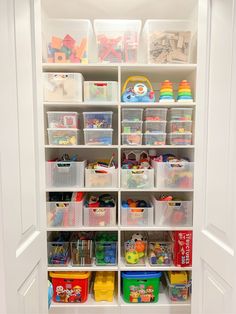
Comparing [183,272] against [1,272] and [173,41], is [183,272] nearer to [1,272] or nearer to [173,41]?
[1,272]

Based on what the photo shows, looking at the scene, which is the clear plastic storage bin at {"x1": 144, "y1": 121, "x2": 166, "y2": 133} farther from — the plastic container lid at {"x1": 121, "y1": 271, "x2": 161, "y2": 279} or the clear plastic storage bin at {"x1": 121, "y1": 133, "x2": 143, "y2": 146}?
the plastic container lid at {"x1": 121, "y1": 271, "x2": 161, "y2": 279}

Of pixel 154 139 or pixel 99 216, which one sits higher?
pixel 154 139

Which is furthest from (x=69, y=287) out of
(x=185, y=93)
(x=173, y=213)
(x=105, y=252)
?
(x=185, y=93)

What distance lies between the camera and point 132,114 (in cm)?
179

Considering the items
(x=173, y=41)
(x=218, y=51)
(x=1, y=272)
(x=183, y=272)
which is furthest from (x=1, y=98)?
(x=183, y=272)

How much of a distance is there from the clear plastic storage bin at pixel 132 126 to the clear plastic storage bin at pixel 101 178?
0.32m

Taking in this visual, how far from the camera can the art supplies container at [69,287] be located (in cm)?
180

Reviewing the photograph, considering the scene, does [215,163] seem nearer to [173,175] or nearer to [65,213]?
[173,175]

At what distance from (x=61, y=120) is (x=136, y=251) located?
3.76 feet

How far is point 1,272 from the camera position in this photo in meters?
0.65

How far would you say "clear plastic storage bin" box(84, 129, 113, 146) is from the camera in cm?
176

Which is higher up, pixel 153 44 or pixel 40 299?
pixel 153 44

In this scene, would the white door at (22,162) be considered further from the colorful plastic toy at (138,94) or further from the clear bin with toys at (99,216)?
the colorful plastic toy at (138,94)

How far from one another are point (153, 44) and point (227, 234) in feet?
4.57
